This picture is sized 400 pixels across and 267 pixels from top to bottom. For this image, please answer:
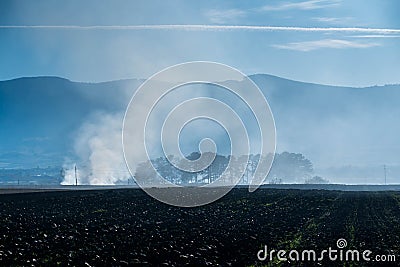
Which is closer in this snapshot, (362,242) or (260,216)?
(362,242)

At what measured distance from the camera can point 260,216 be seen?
46.2 meters

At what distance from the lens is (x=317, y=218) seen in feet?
150

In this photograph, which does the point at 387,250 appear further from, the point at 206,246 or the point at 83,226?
the point at 83,226

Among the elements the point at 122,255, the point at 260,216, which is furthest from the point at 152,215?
the point at 122,255

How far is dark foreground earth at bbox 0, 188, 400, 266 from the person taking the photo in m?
25.1

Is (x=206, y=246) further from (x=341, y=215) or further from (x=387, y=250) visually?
(x=341, y=215)

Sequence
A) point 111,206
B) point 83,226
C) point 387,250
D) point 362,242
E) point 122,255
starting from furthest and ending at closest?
point 111,206 → point 83,226 → point 362,242 → point 387,250 → point 122,255

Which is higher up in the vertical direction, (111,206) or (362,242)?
(111,206)

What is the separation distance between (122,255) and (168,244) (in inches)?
139

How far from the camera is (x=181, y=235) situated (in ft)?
108

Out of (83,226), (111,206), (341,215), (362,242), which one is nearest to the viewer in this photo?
(362,242)

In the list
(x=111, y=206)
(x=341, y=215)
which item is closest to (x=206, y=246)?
(x=341, y=215)

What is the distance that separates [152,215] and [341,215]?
13.1 metres

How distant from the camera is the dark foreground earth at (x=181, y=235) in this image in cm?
2509
